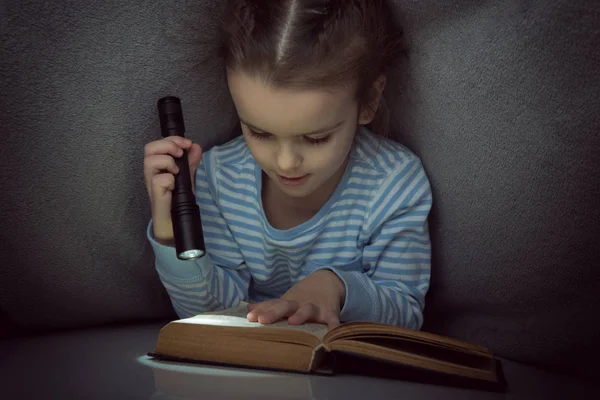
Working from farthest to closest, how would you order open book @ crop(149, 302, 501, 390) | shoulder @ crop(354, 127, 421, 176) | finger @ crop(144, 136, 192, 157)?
shoulder @ crop(354, 127, 421, 176) → finger @ crop(144, 136, 192, 157) → open book @ crop(149, 302, 501, 390)

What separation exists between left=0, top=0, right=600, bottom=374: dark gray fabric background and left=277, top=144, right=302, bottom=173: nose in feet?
0.61

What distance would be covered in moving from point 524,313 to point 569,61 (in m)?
0.38

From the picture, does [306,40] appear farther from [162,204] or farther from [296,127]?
[162,204]

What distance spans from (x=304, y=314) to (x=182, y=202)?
229 millimetres

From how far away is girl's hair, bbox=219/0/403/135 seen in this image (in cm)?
91

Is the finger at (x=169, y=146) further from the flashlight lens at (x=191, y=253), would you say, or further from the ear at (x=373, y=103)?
the ear at (x=373, y=103)

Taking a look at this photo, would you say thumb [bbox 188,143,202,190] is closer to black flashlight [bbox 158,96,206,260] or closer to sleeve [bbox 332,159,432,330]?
black flashlight [bbox 158,96,206,260]

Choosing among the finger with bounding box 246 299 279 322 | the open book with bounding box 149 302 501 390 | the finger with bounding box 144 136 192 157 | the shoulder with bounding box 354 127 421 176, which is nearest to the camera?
the open book with bounding box 149 302 501 390

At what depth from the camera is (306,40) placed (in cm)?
91

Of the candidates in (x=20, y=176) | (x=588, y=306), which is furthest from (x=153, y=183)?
(x=588, y=306)

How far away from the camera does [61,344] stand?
1022 millimetres

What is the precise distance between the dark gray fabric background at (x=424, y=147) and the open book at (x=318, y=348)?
0.66 ft

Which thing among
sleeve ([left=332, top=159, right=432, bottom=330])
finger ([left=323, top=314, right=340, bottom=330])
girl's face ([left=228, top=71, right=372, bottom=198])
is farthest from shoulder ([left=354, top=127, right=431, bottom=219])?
finger ([left=323, top=314, right=340, bottom=330])

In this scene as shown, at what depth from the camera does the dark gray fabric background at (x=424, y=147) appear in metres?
0.88
